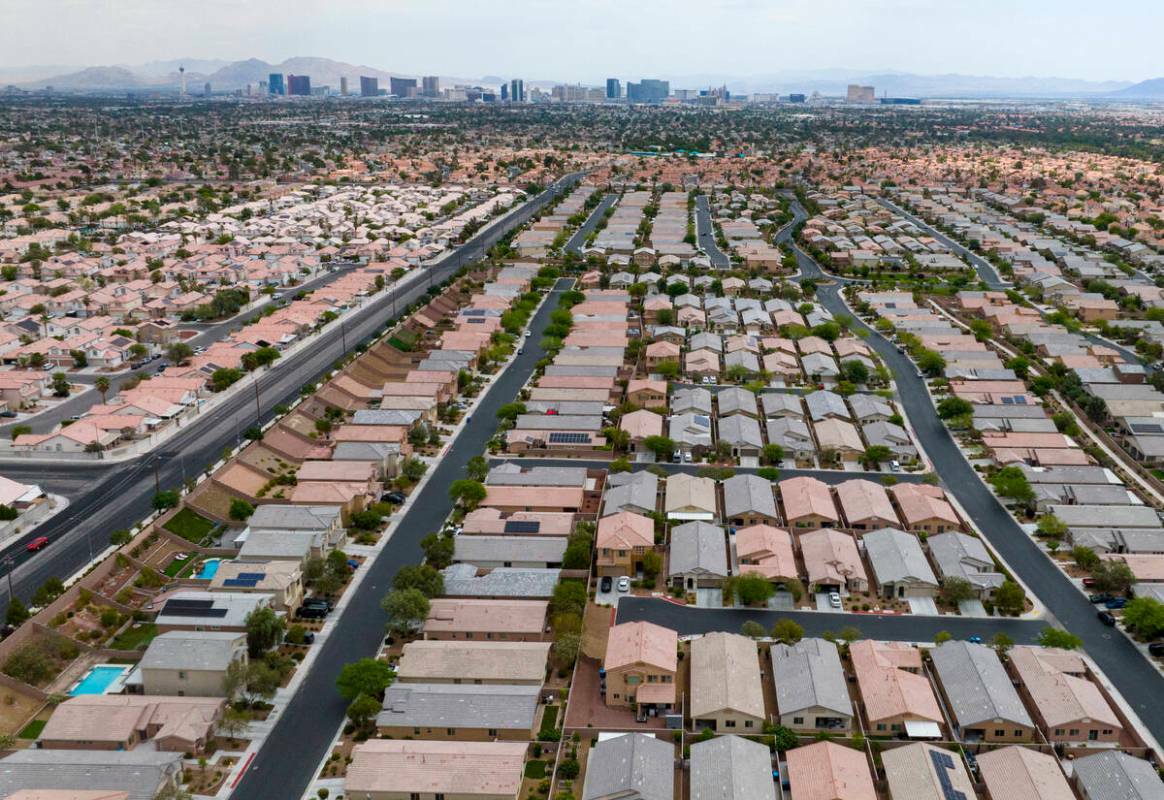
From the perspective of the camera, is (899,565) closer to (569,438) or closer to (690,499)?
(690,499)

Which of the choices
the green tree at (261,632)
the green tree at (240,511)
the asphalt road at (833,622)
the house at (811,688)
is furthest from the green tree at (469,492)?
the house at (811,688)

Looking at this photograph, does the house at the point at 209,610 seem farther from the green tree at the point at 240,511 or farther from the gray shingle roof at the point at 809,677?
the gray shingle roof at the point at 809,677

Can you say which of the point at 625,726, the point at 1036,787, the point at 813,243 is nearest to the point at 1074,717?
the point at 1036,787

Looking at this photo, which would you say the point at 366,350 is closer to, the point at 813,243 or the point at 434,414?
the point at 434,414

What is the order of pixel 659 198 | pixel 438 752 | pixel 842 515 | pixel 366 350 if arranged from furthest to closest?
1. pixel 659 198
2. pixel 366 350
3. pixel 842 515
4. pixel 438 752

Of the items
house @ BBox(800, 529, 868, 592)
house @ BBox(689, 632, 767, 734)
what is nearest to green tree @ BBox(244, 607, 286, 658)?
house @ BBox(689, 632, 767, 734)
